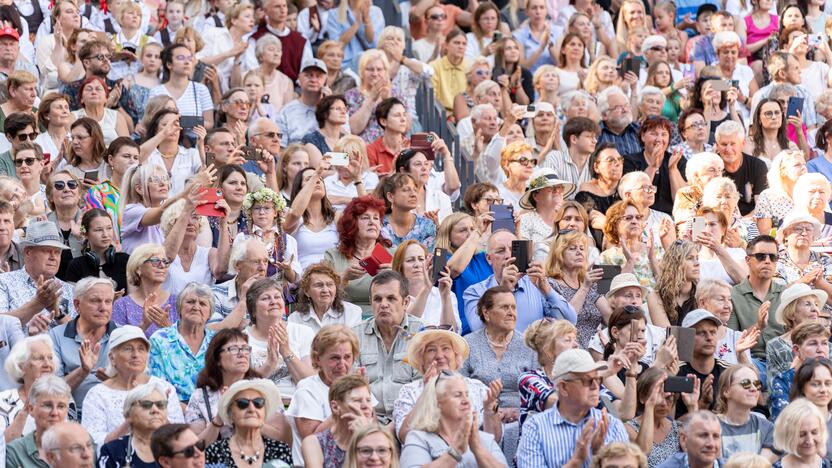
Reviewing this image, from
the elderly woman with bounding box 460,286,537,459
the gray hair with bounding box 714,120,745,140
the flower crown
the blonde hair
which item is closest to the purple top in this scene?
the flower crown

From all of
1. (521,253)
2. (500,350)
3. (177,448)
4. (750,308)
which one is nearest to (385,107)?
(521,253)

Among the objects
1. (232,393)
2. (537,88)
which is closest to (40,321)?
(232,393)

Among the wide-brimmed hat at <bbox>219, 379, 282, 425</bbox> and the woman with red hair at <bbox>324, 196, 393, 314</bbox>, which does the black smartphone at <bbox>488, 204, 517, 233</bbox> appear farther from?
the wide-brimmed hat at <bbox>219, 379, 282, 425</bbox>

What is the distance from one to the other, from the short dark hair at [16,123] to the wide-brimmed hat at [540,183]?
3.19 metres

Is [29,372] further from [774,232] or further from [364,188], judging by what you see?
[774,232]

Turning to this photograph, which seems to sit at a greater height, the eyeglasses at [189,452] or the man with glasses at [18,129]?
the eyeglasses at [189,452]

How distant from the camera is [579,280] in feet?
36.5

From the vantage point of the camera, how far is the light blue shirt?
35.1 ft

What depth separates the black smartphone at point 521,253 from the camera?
10750 millimetres

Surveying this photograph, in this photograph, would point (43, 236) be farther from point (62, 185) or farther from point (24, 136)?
point (24, 136)

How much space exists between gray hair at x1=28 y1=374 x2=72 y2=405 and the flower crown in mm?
2627

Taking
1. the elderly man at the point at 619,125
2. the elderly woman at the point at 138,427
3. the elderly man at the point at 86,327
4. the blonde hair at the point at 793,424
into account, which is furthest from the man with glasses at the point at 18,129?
the blonde hair at the point at 793,424

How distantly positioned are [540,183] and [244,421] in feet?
12.8

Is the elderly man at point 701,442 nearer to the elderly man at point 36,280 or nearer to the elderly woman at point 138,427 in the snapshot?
the elderly woman at point 138,427
